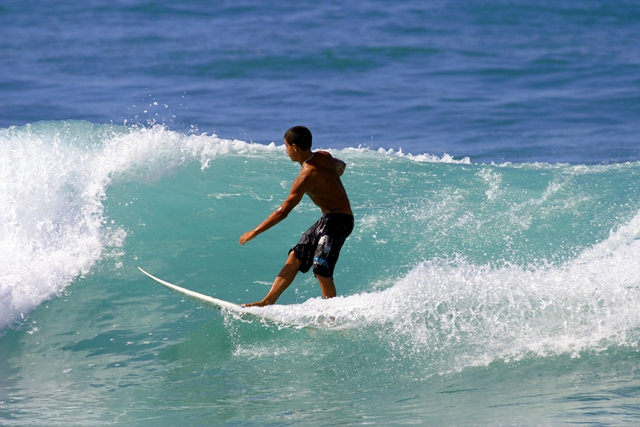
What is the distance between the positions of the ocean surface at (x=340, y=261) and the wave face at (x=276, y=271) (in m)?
0.02

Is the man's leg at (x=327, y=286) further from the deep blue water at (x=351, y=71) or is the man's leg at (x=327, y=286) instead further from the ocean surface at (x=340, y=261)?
the deep blue water at (x=351, y=71)

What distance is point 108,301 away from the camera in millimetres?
6969

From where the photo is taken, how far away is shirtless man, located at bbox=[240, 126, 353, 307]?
5.55m

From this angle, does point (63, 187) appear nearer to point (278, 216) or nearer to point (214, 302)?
point (214, 302)

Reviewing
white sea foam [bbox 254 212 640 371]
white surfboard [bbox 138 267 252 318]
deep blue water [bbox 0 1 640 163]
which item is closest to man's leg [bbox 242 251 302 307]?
white sea foam [bbox 254 212 640 371]

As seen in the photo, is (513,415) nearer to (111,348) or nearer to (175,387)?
(175,387)

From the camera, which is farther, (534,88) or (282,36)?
(282,36)

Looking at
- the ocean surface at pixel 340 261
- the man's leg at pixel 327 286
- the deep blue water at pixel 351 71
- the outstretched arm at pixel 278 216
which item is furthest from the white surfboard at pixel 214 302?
the deep blue water at pixel 351 71

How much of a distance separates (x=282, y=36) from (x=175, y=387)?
704 inches

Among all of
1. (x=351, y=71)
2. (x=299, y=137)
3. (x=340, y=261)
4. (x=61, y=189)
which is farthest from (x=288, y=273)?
(x=351, y=71)

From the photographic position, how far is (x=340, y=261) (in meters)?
7.87

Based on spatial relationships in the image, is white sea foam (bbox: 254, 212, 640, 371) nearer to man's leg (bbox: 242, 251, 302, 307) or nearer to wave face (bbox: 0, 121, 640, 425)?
wave face (bbox: 0, 121, 640, 425)

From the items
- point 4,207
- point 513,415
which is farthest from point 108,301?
point 513,415

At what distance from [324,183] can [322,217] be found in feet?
0.89
